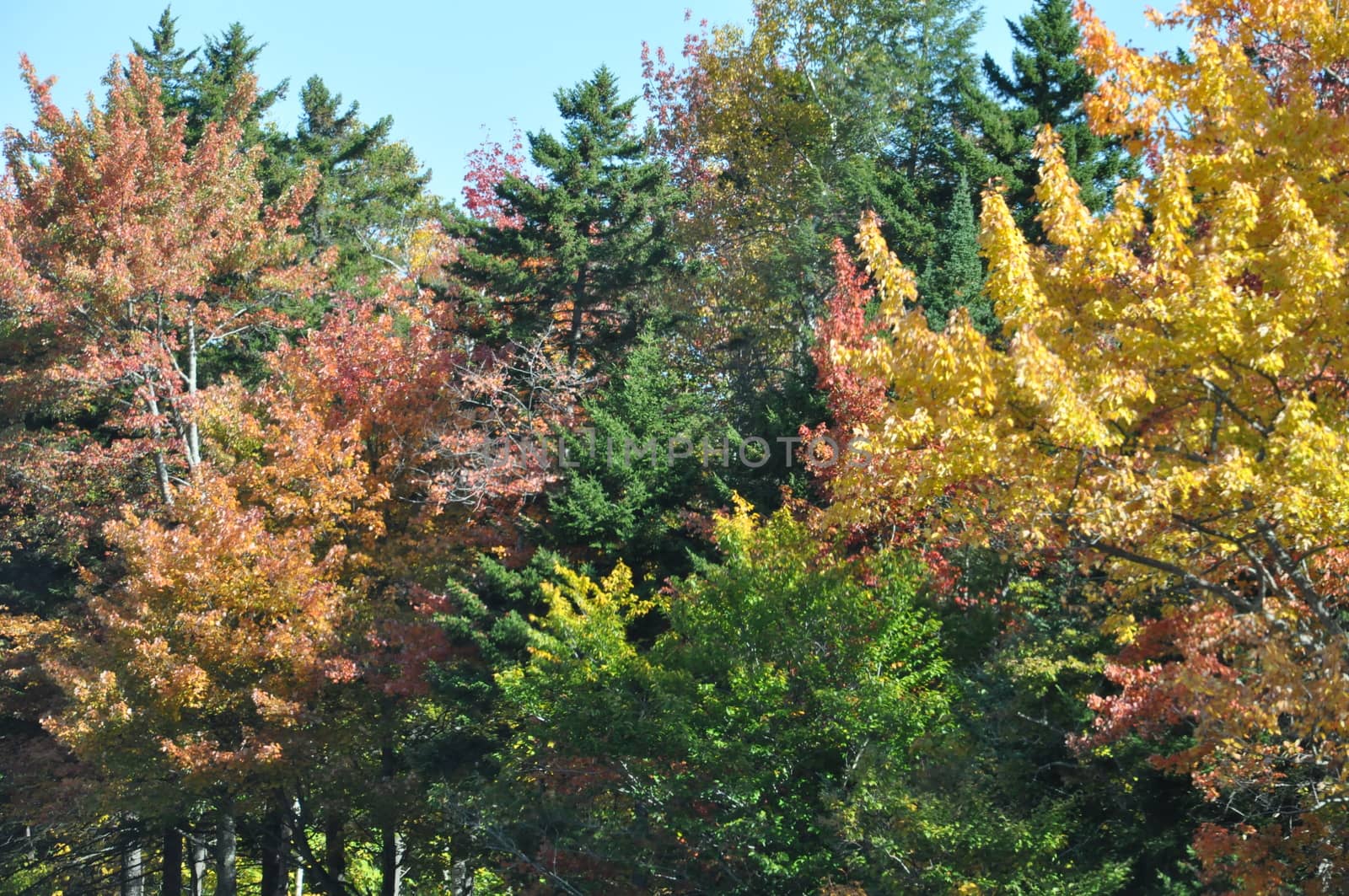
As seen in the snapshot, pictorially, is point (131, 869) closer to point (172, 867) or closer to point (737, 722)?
point (172, 867)

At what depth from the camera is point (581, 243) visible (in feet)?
80.6

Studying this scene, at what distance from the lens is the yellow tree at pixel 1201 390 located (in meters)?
8.46

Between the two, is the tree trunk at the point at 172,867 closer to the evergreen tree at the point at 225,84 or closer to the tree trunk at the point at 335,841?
the tree trunk at the point at 335,841

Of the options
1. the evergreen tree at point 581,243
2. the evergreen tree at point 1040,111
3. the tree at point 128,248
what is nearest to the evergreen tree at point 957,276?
the evergreen tree at point 1040,111

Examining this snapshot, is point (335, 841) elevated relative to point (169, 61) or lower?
lower

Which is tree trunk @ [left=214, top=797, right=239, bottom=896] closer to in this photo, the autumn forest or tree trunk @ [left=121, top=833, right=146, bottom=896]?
the autumn forest

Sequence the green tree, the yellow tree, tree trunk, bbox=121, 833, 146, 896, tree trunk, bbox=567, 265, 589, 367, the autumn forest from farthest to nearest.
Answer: tree trunk, bbox=121, 833, 146, 896
tree trunk, bbox=567, 265, 589, 367
the green tree
the autumn forest
the yellow tree

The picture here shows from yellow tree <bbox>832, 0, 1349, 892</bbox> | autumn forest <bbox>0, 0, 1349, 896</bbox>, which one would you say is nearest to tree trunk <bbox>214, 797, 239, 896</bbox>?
autumn forest <bbox>0, 0, 1349, 896</bbox>

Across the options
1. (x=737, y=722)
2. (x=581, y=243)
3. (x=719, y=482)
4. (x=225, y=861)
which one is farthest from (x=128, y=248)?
(x=737, y=722)

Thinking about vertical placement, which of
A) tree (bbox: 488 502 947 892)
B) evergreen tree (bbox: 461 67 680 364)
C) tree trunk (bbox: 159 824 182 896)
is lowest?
tree trunk (bbox: 159 824 182 896)

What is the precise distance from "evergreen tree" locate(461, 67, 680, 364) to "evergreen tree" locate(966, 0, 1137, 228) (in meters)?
7.07

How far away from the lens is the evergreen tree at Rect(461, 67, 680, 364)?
24891 millimetres

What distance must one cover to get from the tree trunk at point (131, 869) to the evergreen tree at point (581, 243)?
45.2ft

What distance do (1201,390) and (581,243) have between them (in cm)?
1673
